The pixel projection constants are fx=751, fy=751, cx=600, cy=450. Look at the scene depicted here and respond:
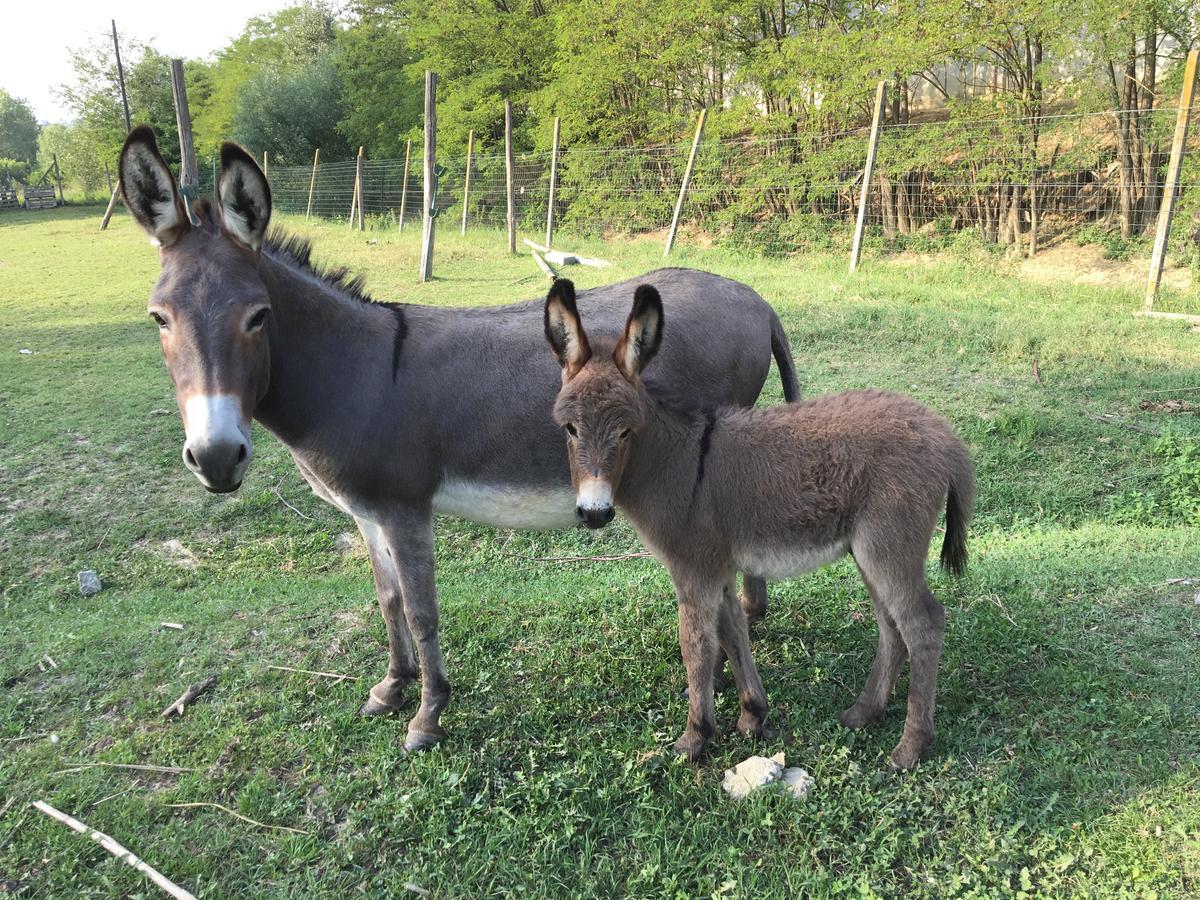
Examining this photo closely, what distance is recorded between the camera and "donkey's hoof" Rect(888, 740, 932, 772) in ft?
10.4

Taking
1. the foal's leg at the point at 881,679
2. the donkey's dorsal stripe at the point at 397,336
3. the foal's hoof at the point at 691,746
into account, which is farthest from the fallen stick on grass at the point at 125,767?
the foal's leg at the point at 881,679

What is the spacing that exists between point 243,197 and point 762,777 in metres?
3.13

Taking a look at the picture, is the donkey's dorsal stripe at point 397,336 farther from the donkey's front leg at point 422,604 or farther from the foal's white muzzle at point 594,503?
the foal's white muzzle at point 594,503

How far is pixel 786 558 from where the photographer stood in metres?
3.15

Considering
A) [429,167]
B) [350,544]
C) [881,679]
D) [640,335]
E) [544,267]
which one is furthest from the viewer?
[544,267]

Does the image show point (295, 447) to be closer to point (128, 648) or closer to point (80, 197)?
point (128, 648)

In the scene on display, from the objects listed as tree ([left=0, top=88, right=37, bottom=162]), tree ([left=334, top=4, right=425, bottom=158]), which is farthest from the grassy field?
tree ([left=0, top=88, right=37, bottom=162])

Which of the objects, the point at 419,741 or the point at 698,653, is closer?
the point at 698,653

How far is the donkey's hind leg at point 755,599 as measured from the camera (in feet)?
14.3

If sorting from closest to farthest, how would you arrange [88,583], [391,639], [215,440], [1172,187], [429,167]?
[215,440]
[391,639]
[88,583]
[1172,187]
[429,167]

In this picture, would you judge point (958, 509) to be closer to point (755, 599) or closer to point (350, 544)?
point (755, 599)

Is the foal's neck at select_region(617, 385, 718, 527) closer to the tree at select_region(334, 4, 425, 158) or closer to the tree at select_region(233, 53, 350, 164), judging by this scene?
the tree at select_region(334, 4, 425, 158)

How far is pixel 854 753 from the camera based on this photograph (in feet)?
10.9

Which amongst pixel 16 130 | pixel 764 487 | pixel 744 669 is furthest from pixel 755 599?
pixel 16 130
